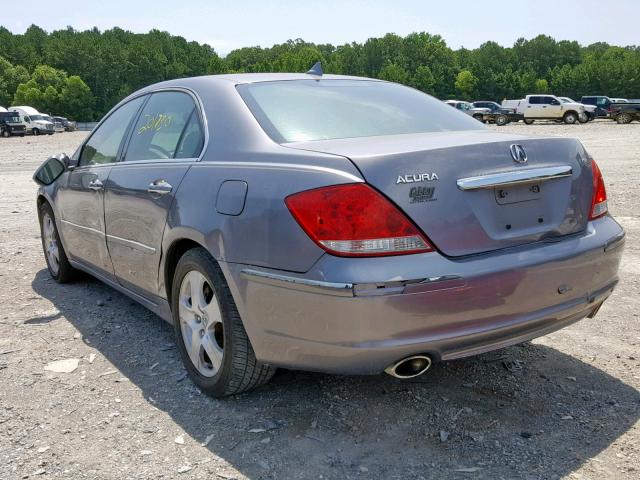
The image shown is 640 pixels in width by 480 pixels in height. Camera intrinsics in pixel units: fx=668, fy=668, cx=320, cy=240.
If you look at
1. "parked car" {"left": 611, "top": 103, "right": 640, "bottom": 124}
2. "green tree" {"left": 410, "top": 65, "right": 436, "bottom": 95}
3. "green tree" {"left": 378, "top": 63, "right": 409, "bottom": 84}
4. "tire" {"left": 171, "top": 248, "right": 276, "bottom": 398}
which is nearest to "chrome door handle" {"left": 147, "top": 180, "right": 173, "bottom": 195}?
"tire" {"left": 171, "top": 248, "right": 276, "bottom": 398}

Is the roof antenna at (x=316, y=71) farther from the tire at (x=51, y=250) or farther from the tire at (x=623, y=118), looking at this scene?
the tire at (x=623, y=118)

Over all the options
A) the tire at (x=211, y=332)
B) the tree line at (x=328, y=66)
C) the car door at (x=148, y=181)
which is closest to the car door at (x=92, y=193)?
the car door at (x=148, y=181)

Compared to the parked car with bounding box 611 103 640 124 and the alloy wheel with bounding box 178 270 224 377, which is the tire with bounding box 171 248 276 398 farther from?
the parked car with bounding box 611 103 640 124

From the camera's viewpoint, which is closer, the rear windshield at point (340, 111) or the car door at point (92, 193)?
the rear windshield at point (340, 111)

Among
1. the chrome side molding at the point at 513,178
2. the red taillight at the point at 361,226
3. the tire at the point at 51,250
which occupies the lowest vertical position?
the tire at the point at 51,250

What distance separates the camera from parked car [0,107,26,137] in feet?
161

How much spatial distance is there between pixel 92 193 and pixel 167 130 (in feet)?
3.09

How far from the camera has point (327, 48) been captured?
18362 centimetres

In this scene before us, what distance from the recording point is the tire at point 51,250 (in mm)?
5527

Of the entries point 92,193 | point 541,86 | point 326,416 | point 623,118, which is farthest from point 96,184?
point 541,86

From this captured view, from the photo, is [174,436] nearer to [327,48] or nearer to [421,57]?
[421,57]

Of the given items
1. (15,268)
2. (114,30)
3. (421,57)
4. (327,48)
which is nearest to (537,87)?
(421,57)

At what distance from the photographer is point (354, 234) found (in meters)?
2.57

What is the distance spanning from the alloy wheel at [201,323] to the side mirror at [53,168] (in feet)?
7.13
